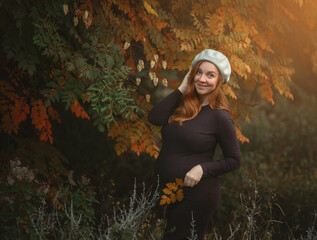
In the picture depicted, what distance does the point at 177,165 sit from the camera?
117 inches

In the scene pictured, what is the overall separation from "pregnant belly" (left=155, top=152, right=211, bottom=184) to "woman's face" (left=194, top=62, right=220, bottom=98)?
59 centimetres

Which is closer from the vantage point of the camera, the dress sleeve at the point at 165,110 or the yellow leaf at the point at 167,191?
the yellow leaf at the point at 167,191

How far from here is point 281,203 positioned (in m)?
5.93

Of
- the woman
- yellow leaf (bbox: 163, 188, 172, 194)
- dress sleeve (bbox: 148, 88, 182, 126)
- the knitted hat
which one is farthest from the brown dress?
the knitted hat

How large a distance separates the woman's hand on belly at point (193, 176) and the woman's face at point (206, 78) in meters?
0.70

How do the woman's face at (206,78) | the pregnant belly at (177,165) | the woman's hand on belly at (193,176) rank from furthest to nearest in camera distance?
the woman's face at (206,78)
the pregnant belly at (177,165)
the woman's hand on belly at (193,176)

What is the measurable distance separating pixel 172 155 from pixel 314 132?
359 inches

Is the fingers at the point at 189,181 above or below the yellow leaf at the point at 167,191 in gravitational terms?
above

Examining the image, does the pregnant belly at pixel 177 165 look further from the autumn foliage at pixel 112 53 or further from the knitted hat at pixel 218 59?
the knitted hat at pixel 218 59

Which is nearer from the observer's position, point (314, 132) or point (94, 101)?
point (94, 101)

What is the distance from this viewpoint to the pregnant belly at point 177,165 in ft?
9.71

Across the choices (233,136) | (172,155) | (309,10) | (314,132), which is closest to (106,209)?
(172,155)

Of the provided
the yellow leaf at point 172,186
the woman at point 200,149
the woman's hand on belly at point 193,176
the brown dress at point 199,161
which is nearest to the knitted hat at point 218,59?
the woman at point 200,149

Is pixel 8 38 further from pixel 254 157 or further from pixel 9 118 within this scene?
pixel 254 157
